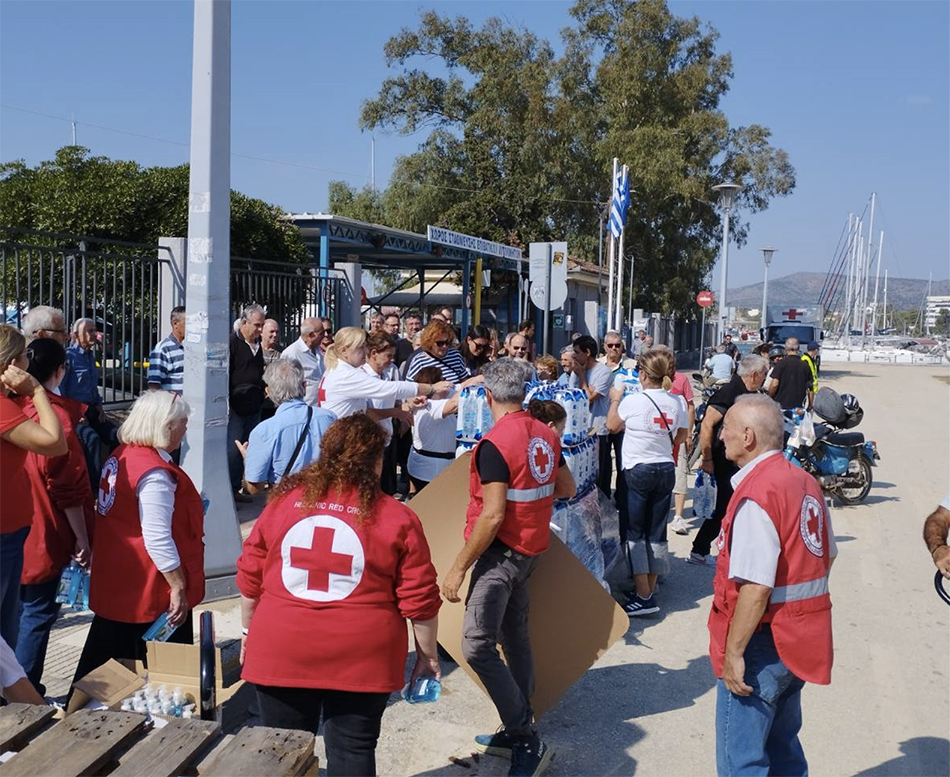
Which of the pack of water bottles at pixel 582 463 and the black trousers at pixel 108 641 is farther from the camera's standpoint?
the pack of water bottles at pixel 582 463

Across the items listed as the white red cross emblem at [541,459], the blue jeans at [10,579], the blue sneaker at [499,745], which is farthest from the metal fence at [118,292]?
the blue sneaker at [499,745]

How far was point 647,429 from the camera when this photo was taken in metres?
6.17

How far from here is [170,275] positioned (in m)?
9.15

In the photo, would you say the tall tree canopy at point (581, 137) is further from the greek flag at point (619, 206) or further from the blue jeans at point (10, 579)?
the blue jeans at point (10, 579)

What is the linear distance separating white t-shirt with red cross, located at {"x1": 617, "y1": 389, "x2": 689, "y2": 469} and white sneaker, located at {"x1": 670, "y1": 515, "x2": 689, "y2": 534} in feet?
8.93

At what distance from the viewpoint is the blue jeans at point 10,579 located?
369 centimetres

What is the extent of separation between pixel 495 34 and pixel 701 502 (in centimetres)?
3193

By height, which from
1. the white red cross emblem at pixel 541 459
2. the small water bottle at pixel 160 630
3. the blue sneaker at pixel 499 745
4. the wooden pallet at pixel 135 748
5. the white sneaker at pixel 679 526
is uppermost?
the white red cross emblem at pixel 541 459

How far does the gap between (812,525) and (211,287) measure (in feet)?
13.3

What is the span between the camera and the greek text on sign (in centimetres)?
1789

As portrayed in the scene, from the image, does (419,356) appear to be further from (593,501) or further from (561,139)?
(561,139)

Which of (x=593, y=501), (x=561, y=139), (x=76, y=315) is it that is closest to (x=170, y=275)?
(x=76, y=315)

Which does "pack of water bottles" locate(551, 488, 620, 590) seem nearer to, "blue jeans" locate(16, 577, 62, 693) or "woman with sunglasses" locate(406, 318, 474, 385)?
"woman with sunglasses" locate(406, 318, 474, 385)

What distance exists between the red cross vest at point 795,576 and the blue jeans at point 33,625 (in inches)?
118
